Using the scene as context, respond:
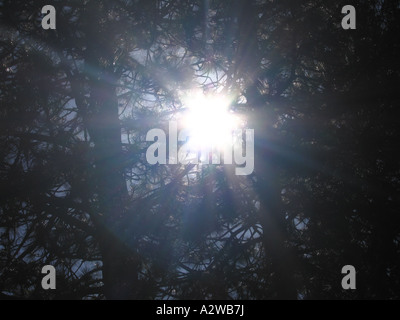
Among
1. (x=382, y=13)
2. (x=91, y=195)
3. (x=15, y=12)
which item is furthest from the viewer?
(x=15, y=12)

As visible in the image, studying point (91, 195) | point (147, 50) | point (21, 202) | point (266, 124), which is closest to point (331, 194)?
point (266, 124)

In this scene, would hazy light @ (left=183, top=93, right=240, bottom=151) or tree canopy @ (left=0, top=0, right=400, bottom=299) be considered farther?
hazy light @ (left=183, top=93, right=240, bottom=151)

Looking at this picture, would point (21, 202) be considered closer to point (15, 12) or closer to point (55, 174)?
point (55, 174)

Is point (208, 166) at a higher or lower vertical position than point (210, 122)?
lower

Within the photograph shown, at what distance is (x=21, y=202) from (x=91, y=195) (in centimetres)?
60

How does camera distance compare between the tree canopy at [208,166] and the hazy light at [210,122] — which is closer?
the tree canopy at [208,166]

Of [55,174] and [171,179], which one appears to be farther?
[171,179]

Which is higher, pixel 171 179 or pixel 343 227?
pixel 171 179

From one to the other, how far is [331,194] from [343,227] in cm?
31

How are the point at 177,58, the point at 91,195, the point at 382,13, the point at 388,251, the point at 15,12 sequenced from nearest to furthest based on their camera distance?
1. the point at 388,251
2. the point at 91,195
3. the point at 382,13
4. the point at 15,12
5. the point at 177,58

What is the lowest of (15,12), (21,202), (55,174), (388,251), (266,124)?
(388,251)

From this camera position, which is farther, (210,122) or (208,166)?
(210,122)

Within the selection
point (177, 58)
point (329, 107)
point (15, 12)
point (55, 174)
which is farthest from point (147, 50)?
point (329, 107)

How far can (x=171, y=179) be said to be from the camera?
3783 millimetres
